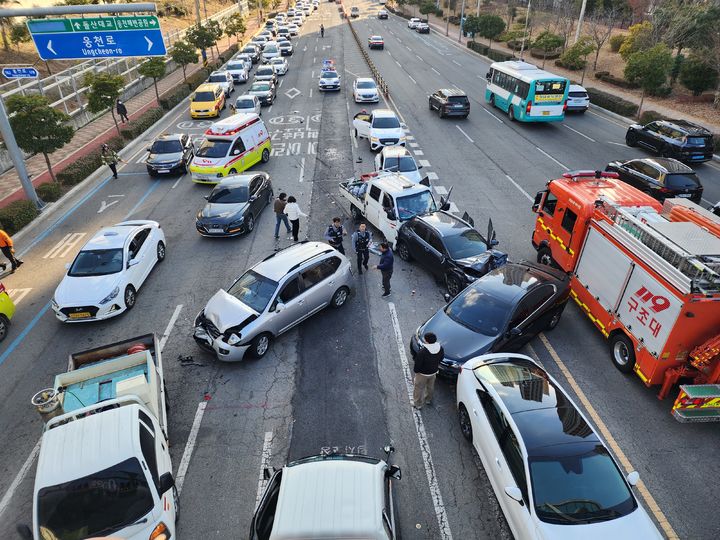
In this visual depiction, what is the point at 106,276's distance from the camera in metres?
11.7

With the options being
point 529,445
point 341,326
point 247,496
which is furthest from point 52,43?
point 529,445

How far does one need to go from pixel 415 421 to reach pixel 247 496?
3.20m

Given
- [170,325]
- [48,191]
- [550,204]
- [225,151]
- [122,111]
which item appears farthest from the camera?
[122,111]

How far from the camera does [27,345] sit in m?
10.9

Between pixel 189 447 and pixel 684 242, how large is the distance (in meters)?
9.89

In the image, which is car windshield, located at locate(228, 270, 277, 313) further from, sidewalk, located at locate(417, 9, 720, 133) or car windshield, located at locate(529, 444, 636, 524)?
sidewalk, located at locate(417, 9, 720, 133)

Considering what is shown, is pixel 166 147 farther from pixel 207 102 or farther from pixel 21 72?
pixel 207 102

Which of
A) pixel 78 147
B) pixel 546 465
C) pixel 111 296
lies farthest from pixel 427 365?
pixel 78 147

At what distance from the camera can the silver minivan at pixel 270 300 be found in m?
9.72

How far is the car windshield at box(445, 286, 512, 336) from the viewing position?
9.34m

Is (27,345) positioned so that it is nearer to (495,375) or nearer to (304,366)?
(304,366)

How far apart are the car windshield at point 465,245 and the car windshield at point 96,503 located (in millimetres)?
8684

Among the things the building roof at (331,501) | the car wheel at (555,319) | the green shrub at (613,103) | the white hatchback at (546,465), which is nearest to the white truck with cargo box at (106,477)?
the building roof at (331,501)

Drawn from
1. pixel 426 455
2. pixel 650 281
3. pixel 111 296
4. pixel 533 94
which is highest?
pixel 650 281
